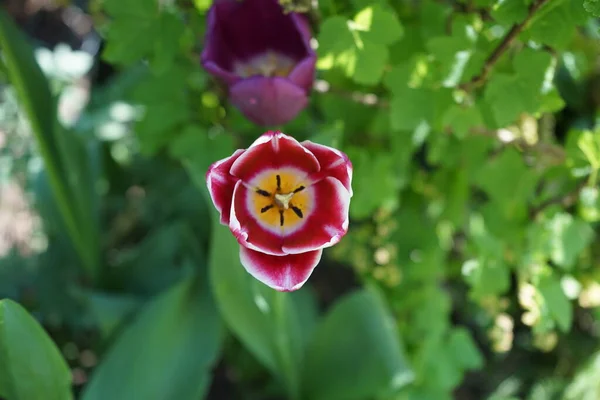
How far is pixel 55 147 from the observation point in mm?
1172

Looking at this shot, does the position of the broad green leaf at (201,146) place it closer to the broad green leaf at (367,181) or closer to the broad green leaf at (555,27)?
the broad green leaf at (367,181)

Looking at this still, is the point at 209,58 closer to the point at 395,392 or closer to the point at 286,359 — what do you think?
the point at 286,359

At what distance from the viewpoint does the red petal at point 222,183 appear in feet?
2.01

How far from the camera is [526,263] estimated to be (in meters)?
0.97

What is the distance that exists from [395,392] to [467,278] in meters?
0.30

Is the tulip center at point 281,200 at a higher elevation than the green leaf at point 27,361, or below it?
higher

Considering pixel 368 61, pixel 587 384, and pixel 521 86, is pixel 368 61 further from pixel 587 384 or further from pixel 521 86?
pixel 587 384

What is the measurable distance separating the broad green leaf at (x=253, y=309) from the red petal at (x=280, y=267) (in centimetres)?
24

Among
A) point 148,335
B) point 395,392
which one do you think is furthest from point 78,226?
point 395,392

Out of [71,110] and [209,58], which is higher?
[209,58]

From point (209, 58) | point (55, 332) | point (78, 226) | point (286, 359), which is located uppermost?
point (209, 58)

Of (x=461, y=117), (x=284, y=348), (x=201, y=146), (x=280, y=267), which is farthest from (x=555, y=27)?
(x=284, y=348)

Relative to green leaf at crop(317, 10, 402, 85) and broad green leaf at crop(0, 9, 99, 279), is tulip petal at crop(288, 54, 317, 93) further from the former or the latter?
broad green leaf at crop(0, 9, 99, 279)

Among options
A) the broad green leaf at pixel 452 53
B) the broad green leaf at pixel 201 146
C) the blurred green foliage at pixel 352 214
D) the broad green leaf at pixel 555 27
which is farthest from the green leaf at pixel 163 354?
the broad green leaf at pixel 555 27
